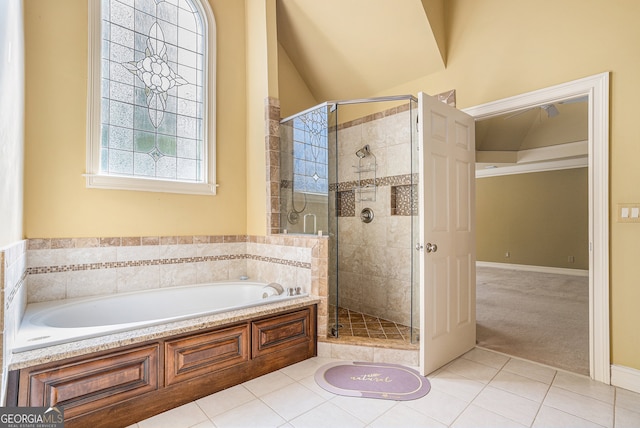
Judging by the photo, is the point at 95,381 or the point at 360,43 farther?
the point at 360,43

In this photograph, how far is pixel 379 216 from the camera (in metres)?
3.49

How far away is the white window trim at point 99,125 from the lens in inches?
106

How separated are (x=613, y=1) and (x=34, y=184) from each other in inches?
174

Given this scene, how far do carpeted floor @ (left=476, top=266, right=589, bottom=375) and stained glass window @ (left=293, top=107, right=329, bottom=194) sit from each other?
2.22m

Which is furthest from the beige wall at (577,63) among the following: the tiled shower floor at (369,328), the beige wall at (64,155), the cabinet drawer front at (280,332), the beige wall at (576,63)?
the beige wall at (64,155)

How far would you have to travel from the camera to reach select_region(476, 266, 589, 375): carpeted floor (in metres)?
2.79

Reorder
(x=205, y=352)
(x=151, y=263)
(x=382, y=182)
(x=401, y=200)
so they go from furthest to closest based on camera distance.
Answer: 1. (x=382, y=182)
2. (x=401, y=200)
3. (x=151, y=263)
4. (x=205, y=352)

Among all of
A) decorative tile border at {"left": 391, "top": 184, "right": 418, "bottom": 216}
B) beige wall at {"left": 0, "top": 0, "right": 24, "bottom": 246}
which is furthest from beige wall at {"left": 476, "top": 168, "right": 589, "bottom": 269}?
beige wall at {"left": 0, "top": 0, "right": 24, "bottom": 246}

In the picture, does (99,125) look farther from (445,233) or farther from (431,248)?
(445,233)

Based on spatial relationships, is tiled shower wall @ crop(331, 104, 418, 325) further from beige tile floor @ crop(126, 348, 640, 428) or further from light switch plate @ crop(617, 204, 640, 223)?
light switch plate @ crop(617, 204, 640, 223)

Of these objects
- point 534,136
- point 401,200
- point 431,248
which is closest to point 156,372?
point 431,248

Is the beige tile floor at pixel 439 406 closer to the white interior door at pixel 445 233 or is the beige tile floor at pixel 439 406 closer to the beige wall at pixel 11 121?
the white interior door at pixel 445 233

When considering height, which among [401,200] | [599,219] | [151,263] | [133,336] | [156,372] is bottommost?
[156,372]

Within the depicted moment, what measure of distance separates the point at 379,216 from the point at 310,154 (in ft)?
3.28
